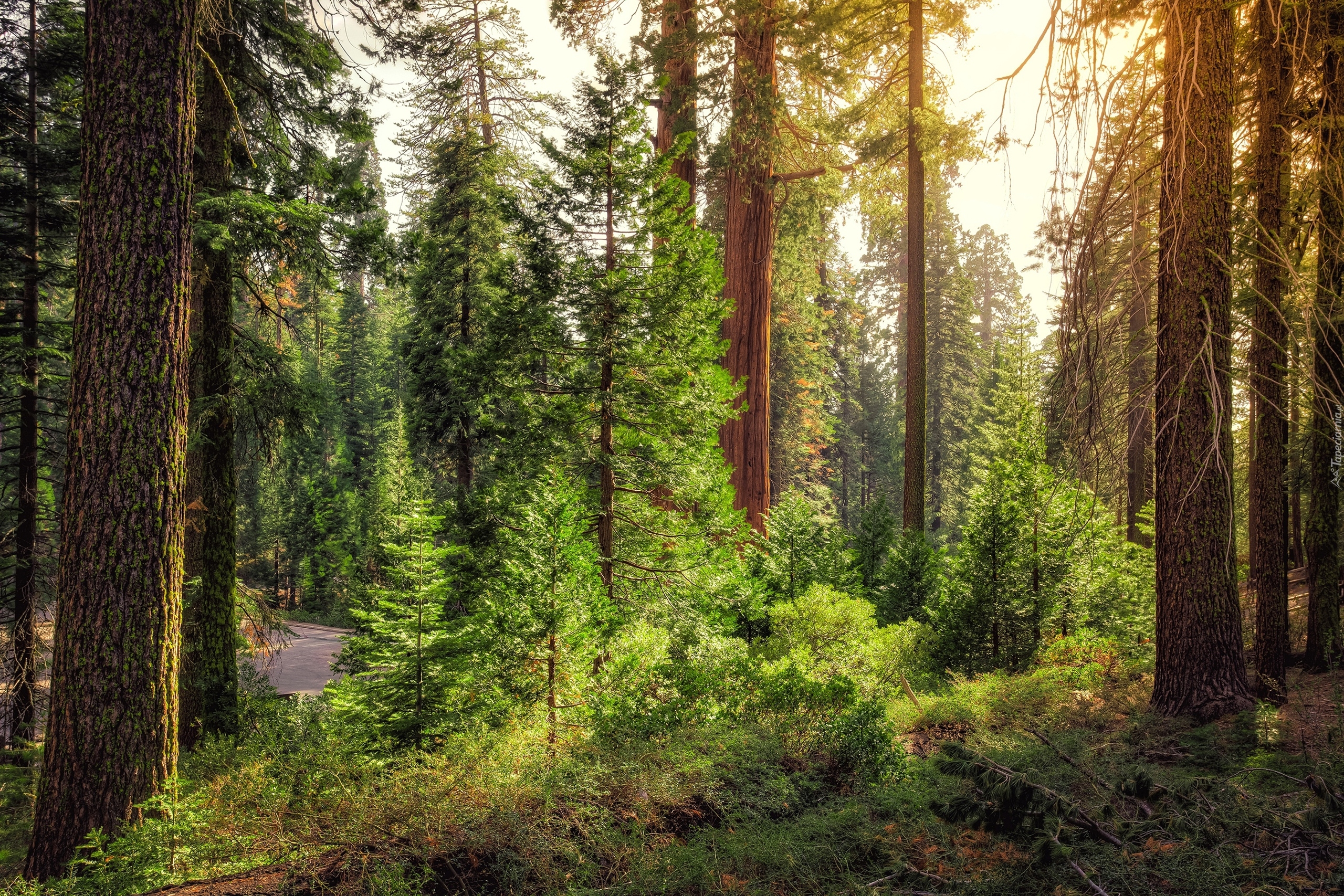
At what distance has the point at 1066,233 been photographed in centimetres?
469

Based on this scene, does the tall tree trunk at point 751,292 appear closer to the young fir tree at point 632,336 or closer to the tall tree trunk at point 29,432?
the young fir tree at point 632,336

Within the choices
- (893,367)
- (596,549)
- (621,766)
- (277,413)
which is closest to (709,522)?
(596,549)

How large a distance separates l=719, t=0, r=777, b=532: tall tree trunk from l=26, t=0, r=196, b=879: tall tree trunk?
8.31 meters

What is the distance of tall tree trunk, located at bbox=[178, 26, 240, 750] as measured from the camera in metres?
8.62

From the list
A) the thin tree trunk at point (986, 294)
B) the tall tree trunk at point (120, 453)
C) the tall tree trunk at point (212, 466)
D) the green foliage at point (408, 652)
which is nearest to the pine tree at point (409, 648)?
the green foliage at point (408, 652)

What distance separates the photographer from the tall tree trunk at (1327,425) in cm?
655

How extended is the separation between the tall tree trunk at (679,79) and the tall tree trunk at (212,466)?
21.5 ft

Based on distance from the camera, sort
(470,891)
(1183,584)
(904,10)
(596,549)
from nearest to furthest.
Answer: (470,891) → (1183,584) → (596,549) → (904,10)

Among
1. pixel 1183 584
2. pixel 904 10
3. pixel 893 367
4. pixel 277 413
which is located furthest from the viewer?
pixel 893 367

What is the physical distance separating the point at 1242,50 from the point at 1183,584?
6320mm

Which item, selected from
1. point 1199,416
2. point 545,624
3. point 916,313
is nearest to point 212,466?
point 545,624

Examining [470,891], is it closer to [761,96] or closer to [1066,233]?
[1066,233]

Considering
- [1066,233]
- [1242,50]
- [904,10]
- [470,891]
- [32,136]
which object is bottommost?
[470,891]

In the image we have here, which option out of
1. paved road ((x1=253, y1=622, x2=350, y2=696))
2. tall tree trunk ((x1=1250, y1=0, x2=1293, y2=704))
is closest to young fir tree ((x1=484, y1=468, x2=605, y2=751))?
tall tree trunk ((x1=1250, y1=0, x2=1293, y2=704))
